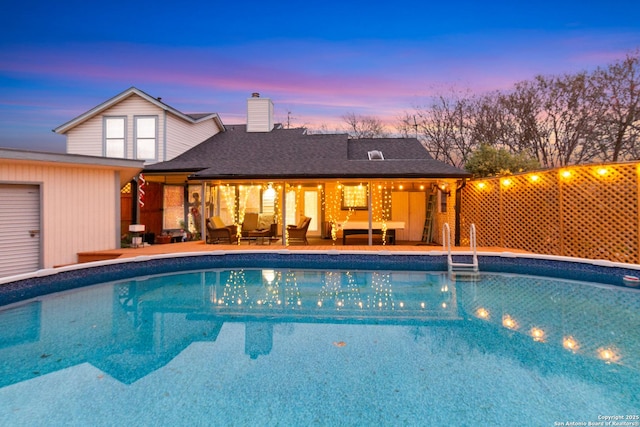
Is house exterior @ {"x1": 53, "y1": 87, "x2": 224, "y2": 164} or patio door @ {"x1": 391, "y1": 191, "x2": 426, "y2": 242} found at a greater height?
house exterior @ {"x1": 53, "y1": 87, "x2": 224, "y2": 164}

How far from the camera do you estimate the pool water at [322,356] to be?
12.2 feet

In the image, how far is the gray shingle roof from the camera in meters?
13.2

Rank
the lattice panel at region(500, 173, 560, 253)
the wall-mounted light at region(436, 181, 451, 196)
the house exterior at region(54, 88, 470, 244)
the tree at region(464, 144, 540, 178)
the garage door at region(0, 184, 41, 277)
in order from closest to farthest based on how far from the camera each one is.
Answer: the garage door at region(0, 184, 41, 277) < the lattice panel at region(500, 173, 560, 253) < the house exterior at region(54, 88, 470, 244) < the wall-mounted light at region(436, 181, 451, 196) < the tree at region(464, 144, 540, 178)

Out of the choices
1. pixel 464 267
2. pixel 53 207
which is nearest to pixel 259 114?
pixel 53 207

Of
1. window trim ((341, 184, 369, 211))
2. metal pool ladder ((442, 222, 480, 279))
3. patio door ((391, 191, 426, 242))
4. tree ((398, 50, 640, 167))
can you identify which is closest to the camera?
metal pool ladder ((442, 222, 480, 279))

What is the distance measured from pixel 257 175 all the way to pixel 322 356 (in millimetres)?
9062

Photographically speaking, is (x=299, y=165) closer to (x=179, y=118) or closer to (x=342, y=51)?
(x=179, y=118)

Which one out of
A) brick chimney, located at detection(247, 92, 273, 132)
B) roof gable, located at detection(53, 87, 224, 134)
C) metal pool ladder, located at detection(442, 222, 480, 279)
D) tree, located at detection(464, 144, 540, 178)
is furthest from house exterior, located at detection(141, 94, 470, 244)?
metal pool ladder, located at detection(442, 222, 480, 279)

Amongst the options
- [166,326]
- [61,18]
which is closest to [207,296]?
[166,326]

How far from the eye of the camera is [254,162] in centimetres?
1505

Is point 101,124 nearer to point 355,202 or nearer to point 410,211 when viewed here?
point 355,202

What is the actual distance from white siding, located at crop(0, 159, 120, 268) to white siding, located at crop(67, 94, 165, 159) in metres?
4.47

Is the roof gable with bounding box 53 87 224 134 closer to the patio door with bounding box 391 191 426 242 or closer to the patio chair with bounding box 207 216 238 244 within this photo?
the patio chair with bounding box 207 216 238 244

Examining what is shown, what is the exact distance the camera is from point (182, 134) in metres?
16.7
